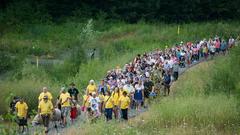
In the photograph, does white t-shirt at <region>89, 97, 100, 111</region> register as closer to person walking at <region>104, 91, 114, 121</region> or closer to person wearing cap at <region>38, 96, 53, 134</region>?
person walking at <region>104, 91, 114, 121</region>

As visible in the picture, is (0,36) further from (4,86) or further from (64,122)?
(64,122)

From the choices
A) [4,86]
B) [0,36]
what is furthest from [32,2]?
[4,86]

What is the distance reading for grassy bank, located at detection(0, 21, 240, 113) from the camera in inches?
1339

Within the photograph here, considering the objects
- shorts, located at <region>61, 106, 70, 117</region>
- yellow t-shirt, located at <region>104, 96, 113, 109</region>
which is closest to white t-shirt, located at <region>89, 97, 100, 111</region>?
yellow t-shirt, located at <region>104, 96, 113, 109</region>

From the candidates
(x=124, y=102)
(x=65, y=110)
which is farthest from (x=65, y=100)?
(x=124, y=102)

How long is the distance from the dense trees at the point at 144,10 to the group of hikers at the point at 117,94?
32637 mm

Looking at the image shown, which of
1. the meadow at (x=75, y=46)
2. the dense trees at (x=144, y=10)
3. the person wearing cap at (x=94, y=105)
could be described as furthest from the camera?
the dense trees at (x=144, y=10)

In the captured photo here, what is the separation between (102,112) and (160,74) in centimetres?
604

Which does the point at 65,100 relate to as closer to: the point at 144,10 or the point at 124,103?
the point at 124,103

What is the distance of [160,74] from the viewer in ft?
Result: 97.5

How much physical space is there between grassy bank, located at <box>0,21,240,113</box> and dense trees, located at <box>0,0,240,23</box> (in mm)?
3417

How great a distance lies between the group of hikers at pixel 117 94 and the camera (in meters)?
22.9

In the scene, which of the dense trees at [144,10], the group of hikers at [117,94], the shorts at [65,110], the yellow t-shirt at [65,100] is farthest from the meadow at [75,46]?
the yellow t-shirt at [65,100]

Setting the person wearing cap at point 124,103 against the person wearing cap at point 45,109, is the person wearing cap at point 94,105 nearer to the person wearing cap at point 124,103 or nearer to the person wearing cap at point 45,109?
the person wearing cap at point 124,103
